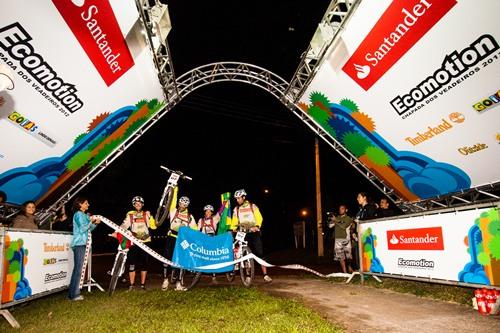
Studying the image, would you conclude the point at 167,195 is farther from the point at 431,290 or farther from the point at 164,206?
the point at 431,290

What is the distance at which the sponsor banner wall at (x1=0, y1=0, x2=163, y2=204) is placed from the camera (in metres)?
5.72

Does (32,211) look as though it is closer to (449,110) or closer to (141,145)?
(449,110)

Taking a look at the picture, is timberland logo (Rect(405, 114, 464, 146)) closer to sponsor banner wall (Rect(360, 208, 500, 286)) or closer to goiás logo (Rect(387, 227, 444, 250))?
sponsor banner wall (Rect(360, 208, 500, 286))

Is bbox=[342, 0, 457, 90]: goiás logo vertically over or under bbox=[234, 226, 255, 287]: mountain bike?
over

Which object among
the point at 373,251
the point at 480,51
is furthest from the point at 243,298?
the point at 480,51

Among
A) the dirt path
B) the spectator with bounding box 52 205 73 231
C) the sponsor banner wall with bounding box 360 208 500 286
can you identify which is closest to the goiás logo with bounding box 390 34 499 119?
the sponsor banner wall with bounding box 360 208 500 286

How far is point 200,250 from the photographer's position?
Answer: 8.98 metres

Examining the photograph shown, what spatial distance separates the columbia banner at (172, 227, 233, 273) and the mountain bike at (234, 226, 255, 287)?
0.33 meters

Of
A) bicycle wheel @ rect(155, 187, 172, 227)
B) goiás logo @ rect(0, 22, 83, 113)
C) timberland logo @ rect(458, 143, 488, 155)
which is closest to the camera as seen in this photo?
goiás logo @ rect(0, 22, 83, 113)

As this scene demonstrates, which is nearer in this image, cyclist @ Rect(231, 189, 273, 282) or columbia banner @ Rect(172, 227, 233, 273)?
columbia banner @ Rect(172, 227, 233, 273)

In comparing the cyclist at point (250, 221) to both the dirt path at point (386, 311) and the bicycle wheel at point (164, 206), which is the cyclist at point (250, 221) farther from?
the bicycle wheel at point (164, 206)

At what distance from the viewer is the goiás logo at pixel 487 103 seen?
6310mm

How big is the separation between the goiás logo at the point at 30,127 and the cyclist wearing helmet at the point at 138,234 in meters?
2.42

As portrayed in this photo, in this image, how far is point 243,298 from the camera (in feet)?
23.1
